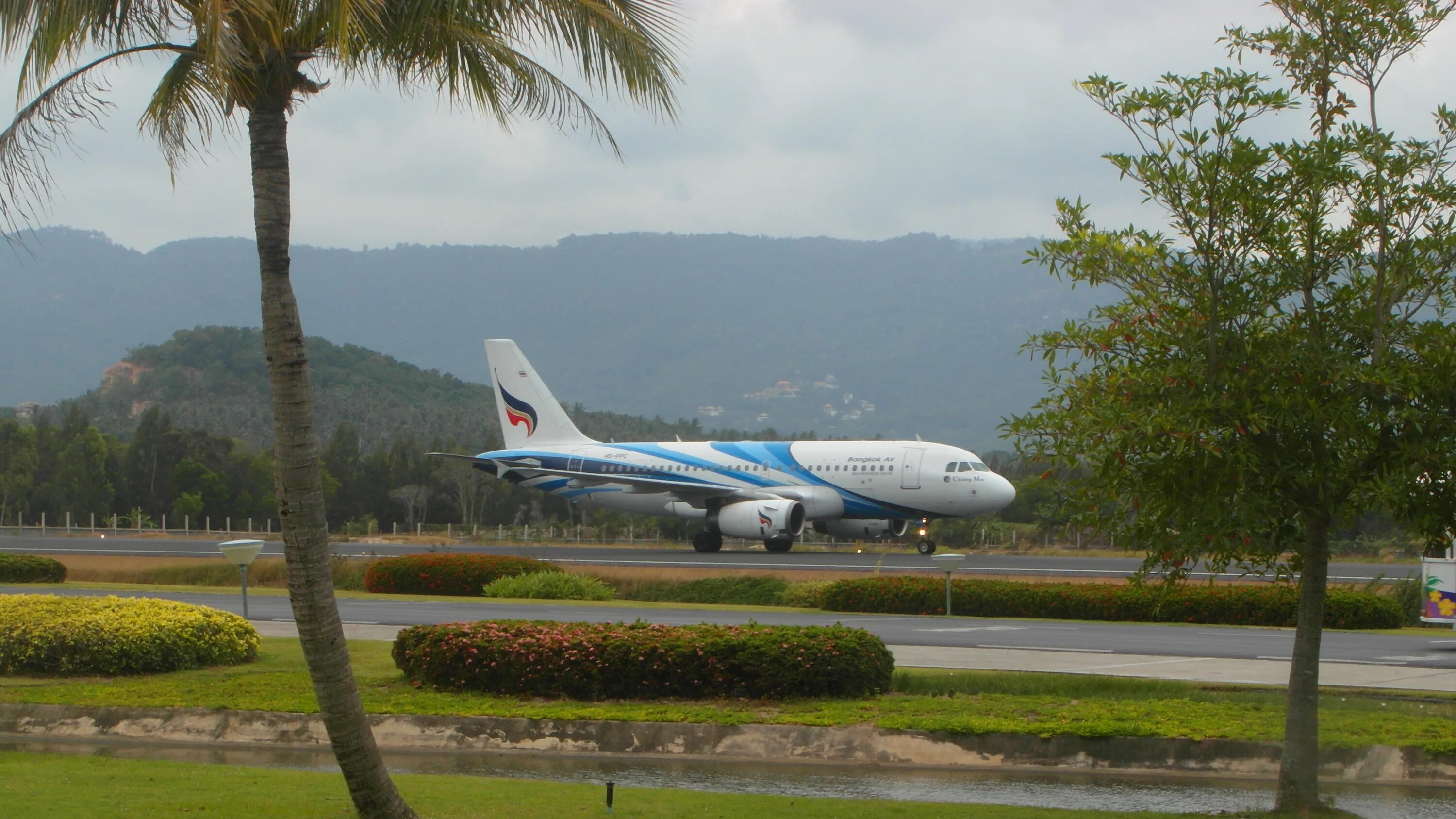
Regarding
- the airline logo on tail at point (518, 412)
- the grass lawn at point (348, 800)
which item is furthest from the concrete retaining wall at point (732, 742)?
the airline logo on tail at point (518, 412)

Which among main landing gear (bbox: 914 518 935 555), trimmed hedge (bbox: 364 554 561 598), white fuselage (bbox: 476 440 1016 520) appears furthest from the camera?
main landing gear (bbox: 914 518 935 555)

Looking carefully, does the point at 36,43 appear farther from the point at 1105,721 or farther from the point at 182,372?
the point at 182,372

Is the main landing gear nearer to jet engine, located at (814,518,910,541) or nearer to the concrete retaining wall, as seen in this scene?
jet engine, located at (814,518,910,541)

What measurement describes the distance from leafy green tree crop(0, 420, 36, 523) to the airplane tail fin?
4022 cm

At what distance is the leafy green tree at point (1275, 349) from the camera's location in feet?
25.3

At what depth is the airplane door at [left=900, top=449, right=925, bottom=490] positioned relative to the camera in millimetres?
41719

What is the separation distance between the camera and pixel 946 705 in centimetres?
1285

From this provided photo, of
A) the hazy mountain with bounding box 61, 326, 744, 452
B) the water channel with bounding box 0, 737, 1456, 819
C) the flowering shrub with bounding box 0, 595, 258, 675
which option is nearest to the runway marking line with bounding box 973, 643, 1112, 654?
the water channel with bounding box 0, 737, 1456, 819

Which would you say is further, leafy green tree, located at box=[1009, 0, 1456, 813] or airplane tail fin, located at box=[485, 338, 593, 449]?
airplane tail fin, located at box=[485, 338, 593, 449]

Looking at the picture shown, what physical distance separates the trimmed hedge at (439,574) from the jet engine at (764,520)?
11.7 meters

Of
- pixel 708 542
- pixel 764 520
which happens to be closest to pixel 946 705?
pixel 764 520

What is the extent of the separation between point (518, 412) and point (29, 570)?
2078cm

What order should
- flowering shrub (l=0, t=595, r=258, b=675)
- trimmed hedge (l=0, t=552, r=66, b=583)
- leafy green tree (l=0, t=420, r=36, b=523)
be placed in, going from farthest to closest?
leafy green tree (l=0, t=420, r=36, b=523), trimmed hedge (l=0, t=552, r=66, b=583), flowering shrub (l=0, t=595, r=258, b=675)

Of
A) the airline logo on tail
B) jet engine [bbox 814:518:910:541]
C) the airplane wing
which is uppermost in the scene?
the airline logo on tail
